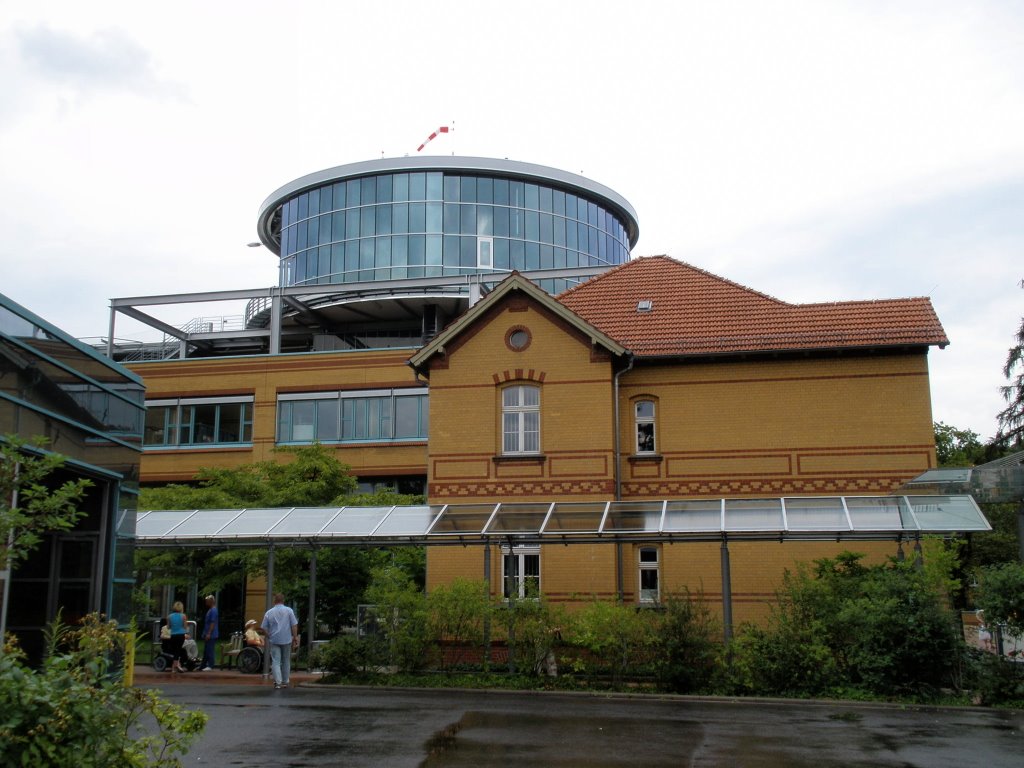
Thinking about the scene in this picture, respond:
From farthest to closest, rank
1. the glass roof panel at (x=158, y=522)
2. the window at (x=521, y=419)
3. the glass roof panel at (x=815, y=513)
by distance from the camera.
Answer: the window at (x=521, y=419) → the glass roof panel at (x=158, y=522) → the glass roof panel at (x=815, y=513)

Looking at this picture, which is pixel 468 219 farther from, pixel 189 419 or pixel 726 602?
pixel 726 602

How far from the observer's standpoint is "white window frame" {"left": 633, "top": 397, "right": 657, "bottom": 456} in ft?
79.5

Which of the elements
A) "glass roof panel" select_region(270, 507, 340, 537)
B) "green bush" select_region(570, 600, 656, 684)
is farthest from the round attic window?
"green bush" select_region(570, 600, 656, 684)

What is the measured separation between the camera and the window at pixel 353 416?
37.9 metres

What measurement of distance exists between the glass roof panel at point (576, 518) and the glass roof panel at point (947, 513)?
6090 mm

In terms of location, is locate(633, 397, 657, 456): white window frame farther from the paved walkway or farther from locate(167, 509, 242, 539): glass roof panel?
locate(167, 509, 242, 539): glass roof panel

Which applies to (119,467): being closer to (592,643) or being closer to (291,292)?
(592,643)

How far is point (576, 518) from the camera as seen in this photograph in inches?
832

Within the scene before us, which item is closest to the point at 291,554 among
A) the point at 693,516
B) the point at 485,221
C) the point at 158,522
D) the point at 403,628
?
the point at 158,522

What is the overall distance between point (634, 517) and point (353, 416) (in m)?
19.8

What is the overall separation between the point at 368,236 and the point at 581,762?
46.8m

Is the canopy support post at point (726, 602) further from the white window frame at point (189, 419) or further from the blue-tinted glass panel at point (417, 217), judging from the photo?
the blue-tinted glass panel at point (417, 217)

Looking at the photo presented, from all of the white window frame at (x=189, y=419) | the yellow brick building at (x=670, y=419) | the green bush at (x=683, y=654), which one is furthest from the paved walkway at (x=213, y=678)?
A: the white window frame at (x=189, y=419)

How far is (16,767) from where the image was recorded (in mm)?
5574
